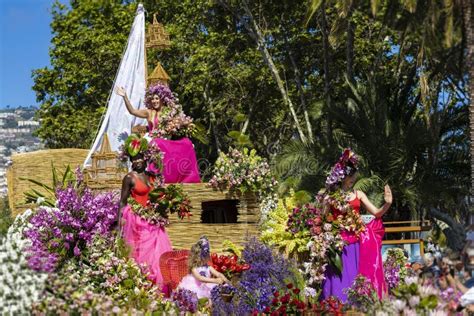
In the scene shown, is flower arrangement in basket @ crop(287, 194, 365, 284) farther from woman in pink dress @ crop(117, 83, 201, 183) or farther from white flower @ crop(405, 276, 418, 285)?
woman in pink dress @ crop(117, 83, 201, 183)

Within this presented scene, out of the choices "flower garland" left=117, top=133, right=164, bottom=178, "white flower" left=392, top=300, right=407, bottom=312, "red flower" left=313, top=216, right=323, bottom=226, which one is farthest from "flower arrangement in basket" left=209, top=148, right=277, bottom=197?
"white flower" left=392, top=300, right=407, bottom=312

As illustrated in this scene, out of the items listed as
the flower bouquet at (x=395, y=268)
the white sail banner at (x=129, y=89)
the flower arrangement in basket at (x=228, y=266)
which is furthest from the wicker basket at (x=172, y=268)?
the white sail banner at (x=129, y=89)

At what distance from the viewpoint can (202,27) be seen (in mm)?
28922

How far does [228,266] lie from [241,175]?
1.72 metres

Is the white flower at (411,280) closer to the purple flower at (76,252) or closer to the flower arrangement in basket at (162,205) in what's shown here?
the purple flower at (76,252)

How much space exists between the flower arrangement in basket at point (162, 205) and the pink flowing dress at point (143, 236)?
5cm

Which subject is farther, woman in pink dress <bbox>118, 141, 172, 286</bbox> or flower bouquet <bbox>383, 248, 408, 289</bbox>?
flower bouquet <bbox>383, 248, 408, 289</bbox>

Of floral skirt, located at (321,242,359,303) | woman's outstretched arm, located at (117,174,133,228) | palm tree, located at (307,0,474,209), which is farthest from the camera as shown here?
woman's outstretched arm, located at (117,174,133,228)

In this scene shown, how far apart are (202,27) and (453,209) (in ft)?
42.9

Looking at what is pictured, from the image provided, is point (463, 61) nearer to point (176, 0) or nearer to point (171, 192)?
point (171, 192)

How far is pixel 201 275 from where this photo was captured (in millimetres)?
9547

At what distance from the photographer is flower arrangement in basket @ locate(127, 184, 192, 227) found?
10.3m

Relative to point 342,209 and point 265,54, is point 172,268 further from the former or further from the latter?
point 265,54

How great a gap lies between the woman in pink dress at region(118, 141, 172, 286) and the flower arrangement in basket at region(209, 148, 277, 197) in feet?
4.31
